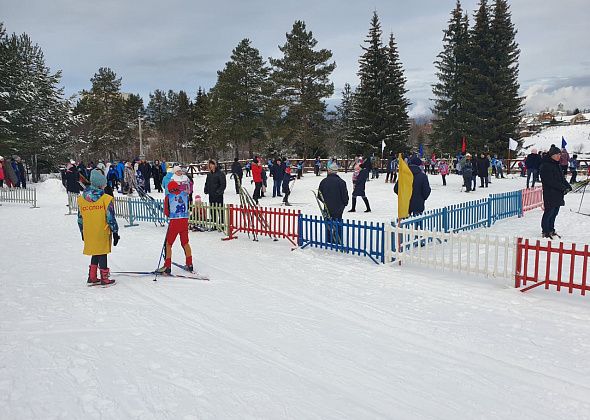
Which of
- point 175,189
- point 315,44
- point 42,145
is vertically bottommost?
point 175,189

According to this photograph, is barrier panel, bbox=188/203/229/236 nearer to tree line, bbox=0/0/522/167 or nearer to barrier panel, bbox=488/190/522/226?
barrier panel, bbox=488/190/522/226

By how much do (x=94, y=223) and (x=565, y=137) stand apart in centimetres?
7994

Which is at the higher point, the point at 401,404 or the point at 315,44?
the point at 315,44

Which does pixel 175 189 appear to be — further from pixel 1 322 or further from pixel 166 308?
pixel 1 322

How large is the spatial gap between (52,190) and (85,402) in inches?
1008

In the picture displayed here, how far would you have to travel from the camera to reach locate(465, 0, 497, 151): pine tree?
36.7 m

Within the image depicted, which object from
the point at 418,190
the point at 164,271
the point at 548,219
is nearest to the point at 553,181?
the point at 548,219

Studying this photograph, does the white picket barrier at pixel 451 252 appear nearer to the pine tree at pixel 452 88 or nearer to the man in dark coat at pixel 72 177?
the man in dark coat at pixel 72 177

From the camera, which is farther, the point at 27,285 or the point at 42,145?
the point at 42,145

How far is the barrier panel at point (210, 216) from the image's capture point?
11477 millimetres

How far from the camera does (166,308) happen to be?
6223mm

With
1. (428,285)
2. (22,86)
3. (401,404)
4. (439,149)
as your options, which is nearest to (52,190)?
(22,86)

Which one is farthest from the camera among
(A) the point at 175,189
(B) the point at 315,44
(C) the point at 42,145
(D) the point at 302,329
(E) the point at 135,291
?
(B) the point at 315,44

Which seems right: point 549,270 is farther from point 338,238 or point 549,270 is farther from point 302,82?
point 302,82
